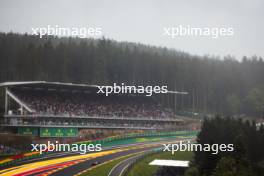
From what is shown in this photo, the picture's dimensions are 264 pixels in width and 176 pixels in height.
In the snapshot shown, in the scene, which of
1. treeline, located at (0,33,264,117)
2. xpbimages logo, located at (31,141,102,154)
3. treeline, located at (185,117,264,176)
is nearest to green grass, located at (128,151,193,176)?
treeline, located at (185,117,264,176)

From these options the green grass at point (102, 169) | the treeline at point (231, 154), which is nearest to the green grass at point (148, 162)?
the green grass at point (102, 169)

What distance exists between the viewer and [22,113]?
56875 millimetres

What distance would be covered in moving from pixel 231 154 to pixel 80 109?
31881 mm

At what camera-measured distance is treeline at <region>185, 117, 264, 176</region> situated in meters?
28.6

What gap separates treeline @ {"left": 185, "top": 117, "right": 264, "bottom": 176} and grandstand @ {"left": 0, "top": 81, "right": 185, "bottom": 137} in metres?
21.6

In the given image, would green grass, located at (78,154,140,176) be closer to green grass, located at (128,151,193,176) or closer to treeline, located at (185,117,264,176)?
green grass, located at (128,151,193,176)

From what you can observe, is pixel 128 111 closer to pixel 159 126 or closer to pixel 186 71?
pixel 159 126

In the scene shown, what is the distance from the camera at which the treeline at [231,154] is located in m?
28.6

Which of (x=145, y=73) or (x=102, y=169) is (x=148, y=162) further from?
(x=145, y=73)

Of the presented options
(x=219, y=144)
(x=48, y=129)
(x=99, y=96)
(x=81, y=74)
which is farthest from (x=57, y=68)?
(x=219, y=144)

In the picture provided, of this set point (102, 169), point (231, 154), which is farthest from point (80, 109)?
point (231, 154)

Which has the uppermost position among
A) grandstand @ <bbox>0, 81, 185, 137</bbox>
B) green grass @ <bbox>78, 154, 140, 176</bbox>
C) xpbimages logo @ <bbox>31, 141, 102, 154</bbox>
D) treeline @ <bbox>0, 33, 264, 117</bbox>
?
treeline @ <bbox>0, 33, 264, 117</bbox>

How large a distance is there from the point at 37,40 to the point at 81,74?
1635 cm

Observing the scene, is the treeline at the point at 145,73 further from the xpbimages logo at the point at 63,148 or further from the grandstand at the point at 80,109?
the xpbimages logo at the point at 63,148
